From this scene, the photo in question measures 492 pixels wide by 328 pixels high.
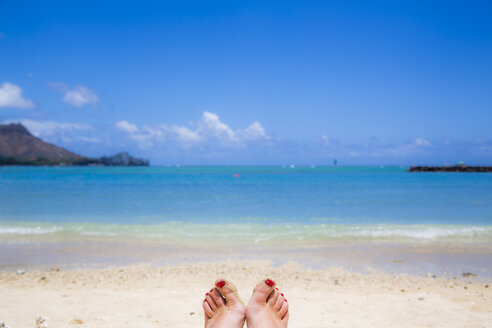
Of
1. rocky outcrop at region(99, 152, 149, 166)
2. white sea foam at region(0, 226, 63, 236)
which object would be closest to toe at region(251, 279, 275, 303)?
white sea foam at region(0, 226, 63, 236)

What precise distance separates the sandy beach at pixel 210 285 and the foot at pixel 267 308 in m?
0.56

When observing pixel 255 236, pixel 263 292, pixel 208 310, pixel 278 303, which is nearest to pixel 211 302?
pixel 208 310

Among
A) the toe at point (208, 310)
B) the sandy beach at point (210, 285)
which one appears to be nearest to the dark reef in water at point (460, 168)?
the sandy beach at point (210, 285)

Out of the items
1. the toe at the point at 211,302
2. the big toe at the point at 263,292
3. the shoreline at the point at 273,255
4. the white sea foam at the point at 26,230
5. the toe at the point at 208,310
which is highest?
the big toe at the point at 263,292

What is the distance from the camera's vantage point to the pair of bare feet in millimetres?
3277

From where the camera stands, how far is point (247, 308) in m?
3.40

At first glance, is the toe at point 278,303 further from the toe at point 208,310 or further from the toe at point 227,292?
the toe at point 208,310

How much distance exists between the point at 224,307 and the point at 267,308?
43cm

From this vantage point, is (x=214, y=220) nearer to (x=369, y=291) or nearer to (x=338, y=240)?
(x=338, y=240)

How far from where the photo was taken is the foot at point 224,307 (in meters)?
3.28

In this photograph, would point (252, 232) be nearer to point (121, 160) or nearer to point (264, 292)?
point (264, 292)

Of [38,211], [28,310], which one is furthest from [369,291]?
[38,211]

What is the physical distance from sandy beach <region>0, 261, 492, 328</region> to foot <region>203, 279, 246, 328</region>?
1.91 ft

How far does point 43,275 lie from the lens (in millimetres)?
5973
